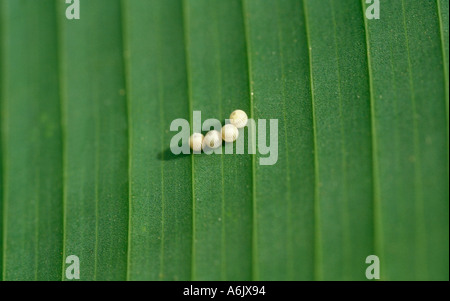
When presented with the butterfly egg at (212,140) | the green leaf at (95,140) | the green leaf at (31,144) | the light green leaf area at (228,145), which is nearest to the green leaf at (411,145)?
the light green leaf area at (228,145)

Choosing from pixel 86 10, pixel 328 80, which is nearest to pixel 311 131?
pixel 328 80

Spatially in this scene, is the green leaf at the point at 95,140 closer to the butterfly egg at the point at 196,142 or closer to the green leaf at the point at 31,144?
the green leaf at the point at 31,144

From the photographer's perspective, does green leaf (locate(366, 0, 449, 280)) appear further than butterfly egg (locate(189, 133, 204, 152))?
No

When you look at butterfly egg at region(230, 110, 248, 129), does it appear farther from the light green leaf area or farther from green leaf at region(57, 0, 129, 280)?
green leaf at region(57, 0, 129, 280)

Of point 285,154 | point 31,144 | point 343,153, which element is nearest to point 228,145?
point 285,154

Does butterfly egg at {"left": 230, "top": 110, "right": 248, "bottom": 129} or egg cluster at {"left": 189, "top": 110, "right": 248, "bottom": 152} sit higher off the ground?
butterfly egg at {"left": 230, "top": 110, "right": 248, "bottom": 129}

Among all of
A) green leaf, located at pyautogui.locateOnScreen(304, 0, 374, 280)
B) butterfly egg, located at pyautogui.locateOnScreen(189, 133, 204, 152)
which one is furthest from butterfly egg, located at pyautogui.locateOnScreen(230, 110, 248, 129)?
green leaf, located at pyautogui.locateOnScreen(304, 0, 374, 280)

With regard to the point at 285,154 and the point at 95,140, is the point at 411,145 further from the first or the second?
the point at 95,140
